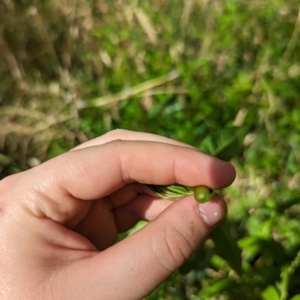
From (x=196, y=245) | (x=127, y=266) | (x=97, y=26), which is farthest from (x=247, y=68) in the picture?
(x=127, y=266)

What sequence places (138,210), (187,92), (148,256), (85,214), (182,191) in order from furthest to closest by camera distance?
(187,92)
(138,210)
(85,214)
(182,191)
(148,256)

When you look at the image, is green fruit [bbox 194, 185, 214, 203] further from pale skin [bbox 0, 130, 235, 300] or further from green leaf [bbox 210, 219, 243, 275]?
green leaf [bbox 210, 219, 243, 275]

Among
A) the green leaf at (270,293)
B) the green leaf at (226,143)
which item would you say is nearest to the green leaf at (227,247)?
the green leaf at (270,293)

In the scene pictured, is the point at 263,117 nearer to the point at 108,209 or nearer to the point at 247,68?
the point at 247,68

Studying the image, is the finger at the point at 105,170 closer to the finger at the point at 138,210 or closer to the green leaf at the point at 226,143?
the green leaf at the point at 226,143

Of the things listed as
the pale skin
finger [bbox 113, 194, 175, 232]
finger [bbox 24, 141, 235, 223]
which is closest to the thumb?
the pale skin

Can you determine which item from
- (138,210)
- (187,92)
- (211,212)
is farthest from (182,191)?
(187,92)

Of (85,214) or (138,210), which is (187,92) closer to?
(138,210)
